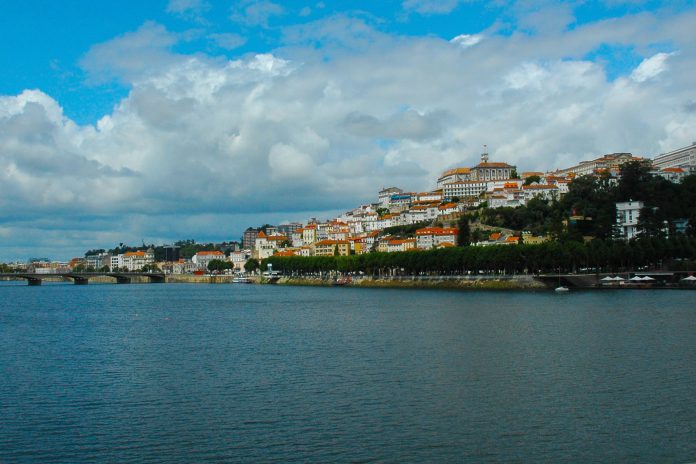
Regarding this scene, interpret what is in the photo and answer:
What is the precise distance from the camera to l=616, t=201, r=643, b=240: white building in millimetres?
100625

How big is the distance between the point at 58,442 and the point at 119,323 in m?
30.6

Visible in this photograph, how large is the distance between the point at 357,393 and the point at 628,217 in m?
88.2

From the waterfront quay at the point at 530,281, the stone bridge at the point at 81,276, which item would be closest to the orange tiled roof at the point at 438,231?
the waterfront quay at the point at 530,281

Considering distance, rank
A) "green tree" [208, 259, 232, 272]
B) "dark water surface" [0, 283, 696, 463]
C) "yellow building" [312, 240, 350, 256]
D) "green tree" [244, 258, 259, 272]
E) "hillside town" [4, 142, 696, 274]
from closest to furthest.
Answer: "dark water surface" [0, 283, 696, 463] → "hillside town" [4, 142, 696, 274] → "yellow building" [312, 240, 350, 256] → "green tree" [244, 258, 259, 272] → "green tree" [208, 259, 232, 272]

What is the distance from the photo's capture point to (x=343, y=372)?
25312 mm

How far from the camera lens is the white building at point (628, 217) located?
330 ft

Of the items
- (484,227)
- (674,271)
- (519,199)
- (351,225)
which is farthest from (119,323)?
(351,225)

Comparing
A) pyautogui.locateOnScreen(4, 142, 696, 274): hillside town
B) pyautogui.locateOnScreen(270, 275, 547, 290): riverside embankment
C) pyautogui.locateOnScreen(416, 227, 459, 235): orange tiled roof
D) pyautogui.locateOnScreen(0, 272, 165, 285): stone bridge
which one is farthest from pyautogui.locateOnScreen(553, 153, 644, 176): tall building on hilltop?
pyautogui.locateOnScreen(0, 272, 165, 285): stone bridge

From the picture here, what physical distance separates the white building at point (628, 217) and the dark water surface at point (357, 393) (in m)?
63.3

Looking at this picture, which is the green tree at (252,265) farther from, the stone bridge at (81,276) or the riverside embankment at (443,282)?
the riverside embankment at (443,282)

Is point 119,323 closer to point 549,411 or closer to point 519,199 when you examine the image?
point 549,411

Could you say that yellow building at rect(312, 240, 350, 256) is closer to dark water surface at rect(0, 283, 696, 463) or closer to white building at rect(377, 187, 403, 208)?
white building at rect(377, 187, 403, 208)

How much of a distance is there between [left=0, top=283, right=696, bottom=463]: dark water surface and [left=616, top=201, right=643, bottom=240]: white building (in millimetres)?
63304

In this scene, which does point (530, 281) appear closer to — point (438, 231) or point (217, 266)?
point (438, 231)
